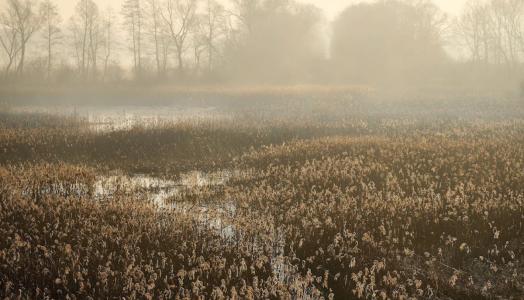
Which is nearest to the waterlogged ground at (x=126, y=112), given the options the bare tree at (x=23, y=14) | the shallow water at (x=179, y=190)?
the shallow water at (x=179, y=190)

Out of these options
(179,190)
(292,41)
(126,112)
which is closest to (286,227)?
(179,190)

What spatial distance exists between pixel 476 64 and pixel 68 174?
4387 centimetres

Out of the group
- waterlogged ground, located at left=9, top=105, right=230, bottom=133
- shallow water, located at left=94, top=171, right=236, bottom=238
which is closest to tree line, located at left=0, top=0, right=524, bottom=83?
A: waterlogged ground, located at left=9, top=105, right=230, bottom=133

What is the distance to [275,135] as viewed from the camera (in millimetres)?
18250

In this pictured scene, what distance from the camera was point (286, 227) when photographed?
8164mm

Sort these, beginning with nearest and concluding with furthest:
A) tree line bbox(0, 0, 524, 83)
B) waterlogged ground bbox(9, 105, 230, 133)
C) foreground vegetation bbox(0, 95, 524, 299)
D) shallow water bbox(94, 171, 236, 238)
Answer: foreground vegetation bbox(0, 95, 524, 299)
shallow water bbox(94, 171, 236, 238)
waterlogged ground bbox(9, 105, 230, 133)
tree line bbox(0, 0, 524, 83)

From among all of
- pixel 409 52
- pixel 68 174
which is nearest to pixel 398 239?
pixel 68 174

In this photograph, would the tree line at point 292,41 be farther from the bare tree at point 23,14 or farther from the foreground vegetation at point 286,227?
the foreground vegetation at point 286,227

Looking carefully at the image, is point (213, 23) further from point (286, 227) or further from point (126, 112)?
point (286, 227)

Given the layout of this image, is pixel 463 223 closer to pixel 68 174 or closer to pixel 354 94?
pixel 68 174

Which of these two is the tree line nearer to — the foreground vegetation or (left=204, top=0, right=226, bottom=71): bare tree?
(left=204, top=0, right=226, bottom=71): bare tree

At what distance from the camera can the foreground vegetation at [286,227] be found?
5.95m

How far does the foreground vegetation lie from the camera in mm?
5945

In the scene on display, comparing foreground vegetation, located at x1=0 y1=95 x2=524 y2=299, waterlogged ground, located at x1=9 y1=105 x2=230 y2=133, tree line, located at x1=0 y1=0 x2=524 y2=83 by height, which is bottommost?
foreground vegetation, located at x1=0 y1=95 x2=524 y2=299
